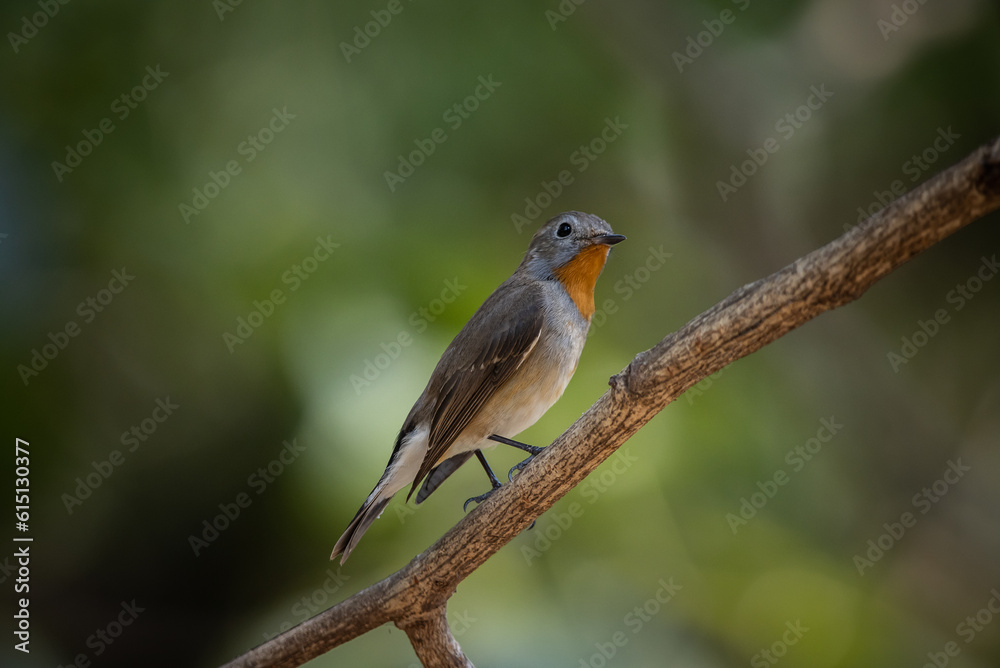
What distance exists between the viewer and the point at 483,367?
333 cm

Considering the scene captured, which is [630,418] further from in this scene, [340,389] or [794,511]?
[794,511]

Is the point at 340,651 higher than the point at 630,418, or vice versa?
the point at 630,418

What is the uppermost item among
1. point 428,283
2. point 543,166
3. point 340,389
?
point 543,166

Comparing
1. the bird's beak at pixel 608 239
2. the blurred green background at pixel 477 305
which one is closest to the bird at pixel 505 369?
the bird's beak at pixel 608 239

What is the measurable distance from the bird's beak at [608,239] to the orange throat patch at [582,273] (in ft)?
0.08

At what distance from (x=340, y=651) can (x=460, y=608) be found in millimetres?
722

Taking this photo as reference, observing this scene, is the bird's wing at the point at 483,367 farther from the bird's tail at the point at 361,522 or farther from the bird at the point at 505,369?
the bird's tail at the point at 361,522

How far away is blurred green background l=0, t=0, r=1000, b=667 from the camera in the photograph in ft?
15.2

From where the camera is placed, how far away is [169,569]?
4.81 metres

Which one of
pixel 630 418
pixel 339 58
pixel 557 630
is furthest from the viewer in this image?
pixel 339 58

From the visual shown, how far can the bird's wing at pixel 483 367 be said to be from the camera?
3254mm

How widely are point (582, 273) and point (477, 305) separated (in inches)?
57.2

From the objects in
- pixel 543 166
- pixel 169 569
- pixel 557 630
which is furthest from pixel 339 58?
pixel 557 630

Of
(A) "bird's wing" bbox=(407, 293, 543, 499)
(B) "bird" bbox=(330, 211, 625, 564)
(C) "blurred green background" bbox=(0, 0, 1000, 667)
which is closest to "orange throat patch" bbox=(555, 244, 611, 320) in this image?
(B) "bird" bbox=(330, 211, 625, 564)
